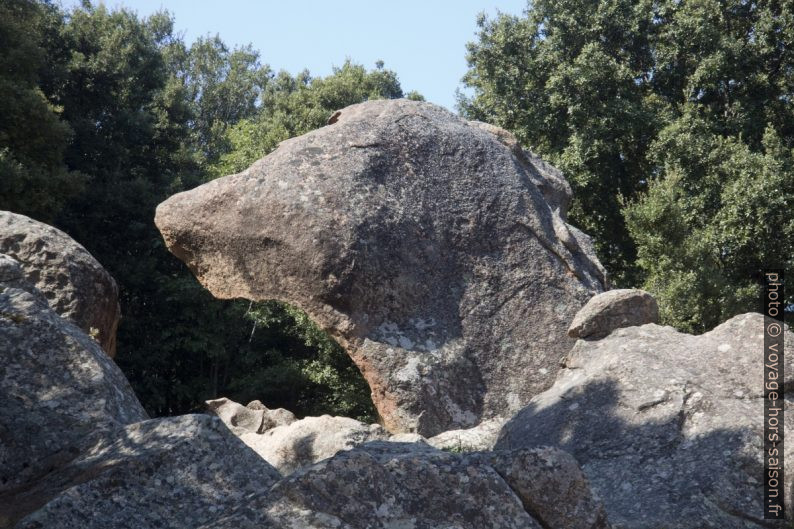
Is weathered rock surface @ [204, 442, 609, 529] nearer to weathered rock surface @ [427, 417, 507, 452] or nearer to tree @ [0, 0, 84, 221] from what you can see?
weathered rock surface @ [427, 417, 507, 452]

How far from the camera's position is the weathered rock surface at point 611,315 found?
10.1 meters

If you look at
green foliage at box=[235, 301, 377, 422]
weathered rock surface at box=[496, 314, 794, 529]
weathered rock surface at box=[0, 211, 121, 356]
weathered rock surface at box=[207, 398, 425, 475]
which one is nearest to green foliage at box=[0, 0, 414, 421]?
green foliage at box=[235, 301, 377, 422]

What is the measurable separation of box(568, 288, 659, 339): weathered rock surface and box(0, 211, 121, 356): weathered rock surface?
17.5 feet

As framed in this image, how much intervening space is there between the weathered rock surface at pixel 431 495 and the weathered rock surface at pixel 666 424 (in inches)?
89.2

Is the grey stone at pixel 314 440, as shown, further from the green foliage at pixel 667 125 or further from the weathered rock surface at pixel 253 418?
the green foliage at pixel 667 125

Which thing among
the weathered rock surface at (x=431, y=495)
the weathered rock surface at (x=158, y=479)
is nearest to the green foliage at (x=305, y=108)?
the weathered rock surface at (x=158, y=479)

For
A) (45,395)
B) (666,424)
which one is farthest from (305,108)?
(45,395)

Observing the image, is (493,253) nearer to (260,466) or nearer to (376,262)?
(376,262)

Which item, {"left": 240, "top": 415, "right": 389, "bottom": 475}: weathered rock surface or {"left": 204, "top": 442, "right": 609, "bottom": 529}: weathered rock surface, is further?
{"left": 240, "top": 415, "right": 389, "bottom": 475}: weathered rock surface

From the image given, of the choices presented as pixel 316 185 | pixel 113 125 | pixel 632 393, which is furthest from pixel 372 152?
pixel 113 125

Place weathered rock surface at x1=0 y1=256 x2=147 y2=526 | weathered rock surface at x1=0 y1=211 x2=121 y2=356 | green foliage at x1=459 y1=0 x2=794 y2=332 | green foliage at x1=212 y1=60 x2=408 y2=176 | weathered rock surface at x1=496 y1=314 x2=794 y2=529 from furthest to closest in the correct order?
green foliage at x1=212 y1=60 x2=408 y2=176 < green foliage at x1=459 y1=0 x2=794 y2=332 < weathered rock surface at x1=0 y1=211 x2=121 y2=356 < weathered rock surface at x1=496 y1=314 x2=794 y2=529 < weathered rock surface at x1=0 y1=256 x2=147 y2=526

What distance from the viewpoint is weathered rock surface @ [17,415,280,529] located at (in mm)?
4465

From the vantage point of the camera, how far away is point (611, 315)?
1012cm

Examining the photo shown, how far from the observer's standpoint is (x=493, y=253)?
11250mm
